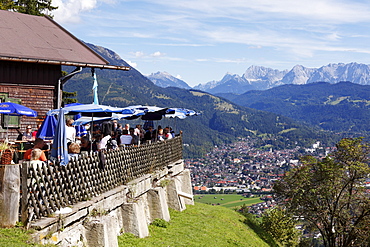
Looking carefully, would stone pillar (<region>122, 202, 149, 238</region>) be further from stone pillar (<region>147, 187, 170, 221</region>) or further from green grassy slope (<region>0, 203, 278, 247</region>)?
stone pillar (<region>147, 187, 170, 221</region>)

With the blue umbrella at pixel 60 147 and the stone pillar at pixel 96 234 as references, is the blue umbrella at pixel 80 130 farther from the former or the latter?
the stone pillar at pixel 96 234

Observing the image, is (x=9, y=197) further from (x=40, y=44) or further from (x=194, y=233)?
(x=40, y=44)

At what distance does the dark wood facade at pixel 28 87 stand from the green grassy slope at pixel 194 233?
8.23 meters

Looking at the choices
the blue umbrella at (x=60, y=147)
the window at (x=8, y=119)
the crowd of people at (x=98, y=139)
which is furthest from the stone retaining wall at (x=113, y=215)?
the window at (x=8, y=119)

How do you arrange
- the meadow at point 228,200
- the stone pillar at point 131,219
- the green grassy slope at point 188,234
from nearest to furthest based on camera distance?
the green grassy slope at point 188,234, the stone pillar at point 131,219, the meadow at point 228,200

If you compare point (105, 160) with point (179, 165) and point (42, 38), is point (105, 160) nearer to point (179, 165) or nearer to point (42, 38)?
point (179, 165)

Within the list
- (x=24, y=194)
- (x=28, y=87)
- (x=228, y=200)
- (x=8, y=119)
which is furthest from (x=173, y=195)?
(x=228, y=200)

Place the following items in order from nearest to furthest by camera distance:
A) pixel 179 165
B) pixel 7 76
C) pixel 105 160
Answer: pixel 105 160 < pixel 7 76 < pixel 179 165

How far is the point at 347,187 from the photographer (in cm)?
3177

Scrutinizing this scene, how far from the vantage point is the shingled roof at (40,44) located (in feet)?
69.7

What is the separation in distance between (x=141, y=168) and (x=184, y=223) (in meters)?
2.97

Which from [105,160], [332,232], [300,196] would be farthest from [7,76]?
[332,232]

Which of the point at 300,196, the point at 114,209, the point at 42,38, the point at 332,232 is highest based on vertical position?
the point at 42,38

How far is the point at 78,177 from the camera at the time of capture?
38.5 ft
